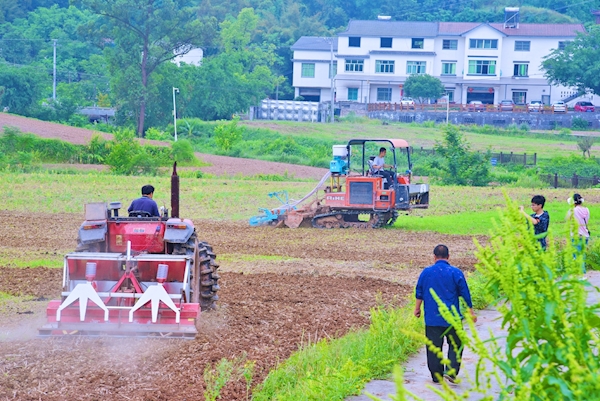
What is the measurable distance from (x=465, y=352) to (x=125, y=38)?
6210 centimetres

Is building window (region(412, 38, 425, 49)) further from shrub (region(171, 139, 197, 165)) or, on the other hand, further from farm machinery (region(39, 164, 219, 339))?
Answer: farm machinery (region(39, 164, 219, 339))

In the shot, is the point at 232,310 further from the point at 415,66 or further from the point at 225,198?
the point at 415,66

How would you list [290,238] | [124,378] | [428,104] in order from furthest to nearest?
[428,104] → [290,238] → [124,378]

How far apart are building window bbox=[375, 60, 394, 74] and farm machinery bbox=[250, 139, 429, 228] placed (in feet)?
213

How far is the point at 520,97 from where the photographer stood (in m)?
90.2

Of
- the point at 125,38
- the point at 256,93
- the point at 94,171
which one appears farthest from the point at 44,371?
the point at 256,93

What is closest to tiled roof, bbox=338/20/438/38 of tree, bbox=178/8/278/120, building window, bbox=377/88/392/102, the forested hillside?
building window, bbox=377/88/392/102

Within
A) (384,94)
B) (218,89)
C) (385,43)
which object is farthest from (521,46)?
(218,89)

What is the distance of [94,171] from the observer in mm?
44312

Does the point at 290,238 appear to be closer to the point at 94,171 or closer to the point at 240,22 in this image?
the point at 94,171

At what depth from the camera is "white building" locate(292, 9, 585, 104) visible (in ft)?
292

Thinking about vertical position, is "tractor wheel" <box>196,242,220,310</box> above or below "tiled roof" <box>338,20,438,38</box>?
below

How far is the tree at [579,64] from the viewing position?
7874cm

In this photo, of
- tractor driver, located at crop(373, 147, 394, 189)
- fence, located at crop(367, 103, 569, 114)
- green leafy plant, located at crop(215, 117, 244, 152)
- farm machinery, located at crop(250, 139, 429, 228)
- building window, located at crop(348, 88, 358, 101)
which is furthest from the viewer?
building window, located at crop(348, 88, 358, 101)
